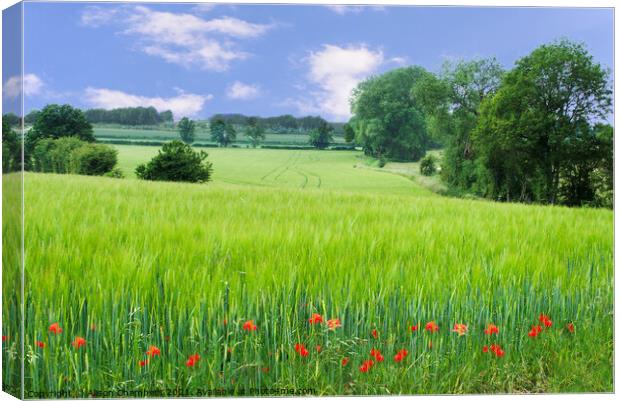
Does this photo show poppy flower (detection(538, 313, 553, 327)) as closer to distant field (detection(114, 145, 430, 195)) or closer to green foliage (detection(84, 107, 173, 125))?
distant field (detection(114, 145, 430, 195))

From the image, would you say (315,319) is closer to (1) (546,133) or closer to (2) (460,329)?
(2) (460,329)

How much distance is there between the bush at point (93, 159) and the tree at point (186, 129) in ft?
1.57

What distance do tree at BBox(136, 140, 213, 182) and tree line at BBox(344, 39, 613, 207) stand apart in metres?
1.01

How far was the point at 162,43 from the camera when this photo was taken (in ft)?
12.4

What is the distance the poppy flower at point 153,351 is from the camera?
3.28m

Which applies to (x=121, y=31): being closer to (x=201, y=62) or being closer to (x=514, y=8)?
(x=201, y=62)

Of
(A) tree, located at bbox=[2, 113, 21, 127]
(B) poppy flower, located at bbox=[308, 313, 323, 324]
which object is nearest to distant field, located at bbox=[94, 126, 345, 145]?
(A) tree, located at bbox=[2, 113, 21, 127]

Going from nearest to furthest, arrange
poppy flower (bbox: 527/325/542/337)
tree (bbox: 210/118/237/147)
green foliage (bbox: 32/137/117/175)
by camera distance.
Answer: poppy flower (bbox: 527/325/542/337)
green foliage (bbox: 32/137/117/175)
tree (bbox: 210/118/237/147)

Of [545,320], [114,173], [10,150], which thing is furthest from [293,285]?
[10,150]

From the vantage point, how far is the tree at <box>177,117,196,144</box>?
378 cm

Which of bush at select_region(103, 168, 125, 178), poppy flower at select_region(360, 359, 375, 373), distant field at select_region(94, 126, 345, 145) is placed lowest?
poppy flower at select_region(360, 359, 375, 373)

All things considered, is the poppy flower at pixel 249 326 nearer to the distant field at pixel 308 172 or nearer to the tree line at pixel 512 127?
the distant field at pixel 308 172

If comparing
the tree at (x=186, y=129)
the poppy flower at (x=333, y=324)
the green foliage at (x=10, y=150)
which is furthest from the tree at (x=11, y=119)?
the poppy flower at (x=333, y=324)

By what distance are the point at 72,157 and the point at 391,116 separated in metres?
2.18
